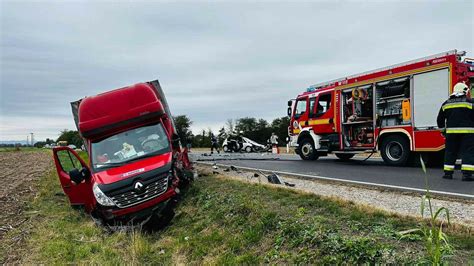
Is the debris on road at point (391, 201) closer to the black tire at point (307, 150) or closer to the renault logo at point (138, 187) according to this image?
the renault logo at point (138, 187)

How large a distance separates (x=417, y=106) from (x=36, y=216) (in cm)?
1019

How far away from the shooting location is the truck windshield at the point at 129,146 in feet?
23.5

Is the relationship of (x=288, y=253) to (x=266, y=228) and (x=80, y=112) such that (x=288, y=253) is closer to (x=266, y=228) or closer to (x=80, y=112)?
(x=266, y=228)

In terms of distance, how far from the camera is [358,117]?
12.4 metres

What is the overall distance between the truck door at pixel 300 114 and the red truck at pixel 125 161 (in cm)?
721

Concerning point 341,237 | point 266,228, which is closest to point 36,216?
point 266,228

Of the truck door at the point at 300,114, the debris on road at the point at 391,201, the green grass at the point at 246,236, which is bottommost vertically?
the green grass at the point at 246,236

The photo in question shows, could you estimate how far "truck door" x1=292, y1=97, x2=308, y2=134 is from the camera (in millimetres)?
14528

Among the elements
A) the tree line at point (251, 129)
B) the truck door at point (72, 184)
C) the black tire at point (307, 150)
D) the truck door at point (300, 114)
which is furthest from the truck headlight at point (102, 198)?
the tree line at point (251, 129)

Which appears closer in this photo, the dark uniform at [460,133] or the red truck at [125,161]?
the red truck at [125,161]

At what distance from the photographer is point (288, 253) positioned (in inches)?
160

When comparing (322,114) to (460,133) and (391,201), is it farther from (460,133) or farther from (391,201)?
(391,201)

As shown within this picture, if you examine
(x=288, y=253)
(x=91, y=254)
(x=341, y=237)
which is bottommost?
(x=91, y=254)

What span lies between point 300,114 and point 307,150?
61.6 inches
